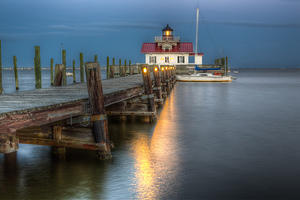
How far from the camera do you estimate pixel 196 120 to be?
1694 centimetres

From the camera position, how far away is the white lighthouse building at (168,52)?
61.4 m

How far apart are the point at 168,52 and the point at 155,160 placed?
5299cm

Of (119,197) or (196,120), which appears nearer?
(119,197)

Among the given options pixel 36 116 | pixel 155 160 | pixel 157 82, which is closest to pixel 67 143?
pixel 36 116

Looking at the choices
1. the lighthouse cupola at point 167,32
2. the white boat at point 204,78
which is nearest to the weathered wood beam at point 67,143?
the white boat at point 204,78

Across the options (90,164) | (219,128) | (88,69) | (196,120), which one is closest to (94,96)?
(88,69)

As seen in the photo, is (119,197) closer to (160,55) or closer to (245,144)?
(245,144)

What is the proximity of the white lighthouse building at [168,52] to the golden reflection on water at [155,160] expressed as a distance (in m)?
47.9

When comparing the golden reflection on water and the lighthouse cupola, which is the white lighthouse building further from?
the golden reflection on water

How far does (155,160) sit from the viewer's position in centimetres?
933

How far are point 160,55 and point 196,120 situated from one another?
1806 inches

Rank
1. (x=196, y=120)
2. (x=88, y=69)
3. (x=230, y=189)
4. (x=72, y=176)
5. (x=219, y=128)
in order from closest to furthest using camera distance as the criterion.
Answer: (x=230, y=189), (x=72, y=176), (x=88, y=69), (x=219, y=128), (x=196, y=120)

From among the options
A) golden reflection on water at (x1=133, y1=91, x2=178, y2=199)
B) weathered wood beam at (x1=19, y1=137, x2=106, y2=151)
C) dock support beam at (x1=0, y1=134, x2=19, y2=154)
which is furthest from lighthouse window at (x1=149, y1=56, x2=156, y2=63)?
dock support beam at (x1=0, y1=134, x2=19, y2=154)

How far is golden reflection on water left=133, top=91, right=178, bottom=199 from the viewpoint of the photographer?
729 cm
